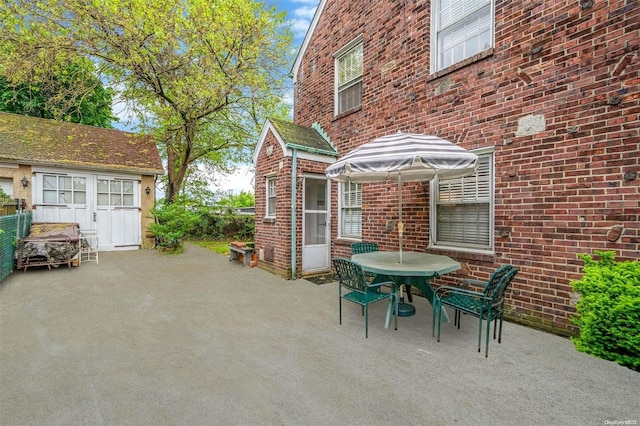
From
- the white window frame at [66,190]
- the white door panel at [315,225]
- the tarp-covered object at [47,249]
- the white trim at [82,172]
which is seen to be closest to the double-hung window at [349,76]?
the white door panel at [315,225]

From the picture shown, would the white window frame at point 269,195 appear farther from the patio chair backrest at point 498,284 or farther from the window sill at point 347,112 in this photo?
the patio chair backrest at point 498,284

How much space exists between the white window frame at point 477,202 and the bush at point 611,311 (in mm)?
1317

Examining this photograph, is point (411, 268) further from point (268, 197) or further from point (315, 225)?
point (268, 197)

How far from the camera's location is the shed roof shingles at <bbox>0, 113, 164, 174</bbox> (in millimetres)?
9461

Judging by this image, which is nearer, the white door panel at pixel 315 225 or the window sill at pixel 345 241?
the window sill at pixel 345 241

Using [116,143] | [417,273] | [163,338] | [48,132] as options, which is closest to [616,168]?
[417,273]

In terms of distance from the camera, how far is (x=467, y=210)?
4746 mm

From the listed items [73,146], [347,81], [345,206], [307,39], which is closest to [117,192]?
[73,146]

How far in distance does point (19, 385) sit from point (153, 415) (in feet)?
4.84

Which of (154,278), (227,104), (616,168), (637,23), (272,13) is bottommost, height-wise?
(154,278)

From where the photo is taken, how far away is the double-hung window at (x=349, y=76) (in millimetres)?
6883

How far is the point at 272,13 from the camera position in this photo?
33.8 feet

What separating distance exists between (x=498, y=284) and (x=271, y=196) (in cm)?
574

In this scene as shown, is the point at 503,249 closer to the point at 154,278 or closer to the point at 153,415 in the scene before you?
the point at 153,415
